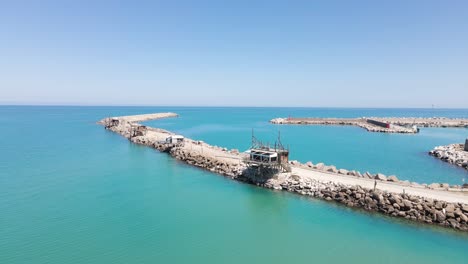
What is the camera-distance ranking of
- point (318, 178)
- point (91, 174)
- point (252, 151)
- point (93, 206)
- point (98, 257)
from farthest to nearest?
point (91, 174) → point (252, 151) → point (318, 178) → point (93, 206) → point (98, 257)

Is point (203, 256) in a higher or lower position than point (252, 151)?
lower

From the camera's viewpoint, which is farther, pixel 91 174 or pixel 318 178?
pixel 91 174

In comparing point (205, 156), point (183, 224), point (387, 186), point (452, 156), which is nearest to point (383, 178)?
point (387, 186)

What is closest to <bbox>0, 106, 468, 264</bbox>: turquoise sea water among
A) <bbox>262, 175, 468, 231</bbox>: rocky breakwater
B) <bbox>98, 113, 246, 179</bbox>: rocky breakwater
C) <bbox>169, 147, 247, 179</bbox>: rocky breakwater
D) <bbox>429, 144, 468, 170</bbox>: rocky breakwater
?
<bbox>262, 175, 468, 231</bbox>: rocky breakwater

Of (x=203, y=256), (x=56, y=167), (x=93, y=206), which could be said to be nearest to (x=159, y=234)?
(x=203, y=256)

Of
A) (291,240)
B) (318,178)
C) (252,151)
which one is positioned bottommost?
(291,240)

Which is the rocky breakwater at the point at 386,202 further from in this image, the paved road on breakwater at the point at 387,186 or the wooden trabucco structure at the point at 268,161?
the wooden trabucco structure at the point at 268,161

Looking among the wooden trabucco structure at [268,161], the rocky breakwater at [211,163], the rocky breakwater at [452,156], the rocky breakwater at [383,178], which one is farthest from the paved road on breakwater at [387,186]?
the rocky breakwater at [452,156]

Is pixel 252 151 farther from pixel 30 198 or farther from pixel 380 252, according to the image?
pixel 30 198

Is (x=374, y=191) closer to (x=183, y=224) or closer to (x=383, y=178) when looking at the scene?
(x=383, y=178)
